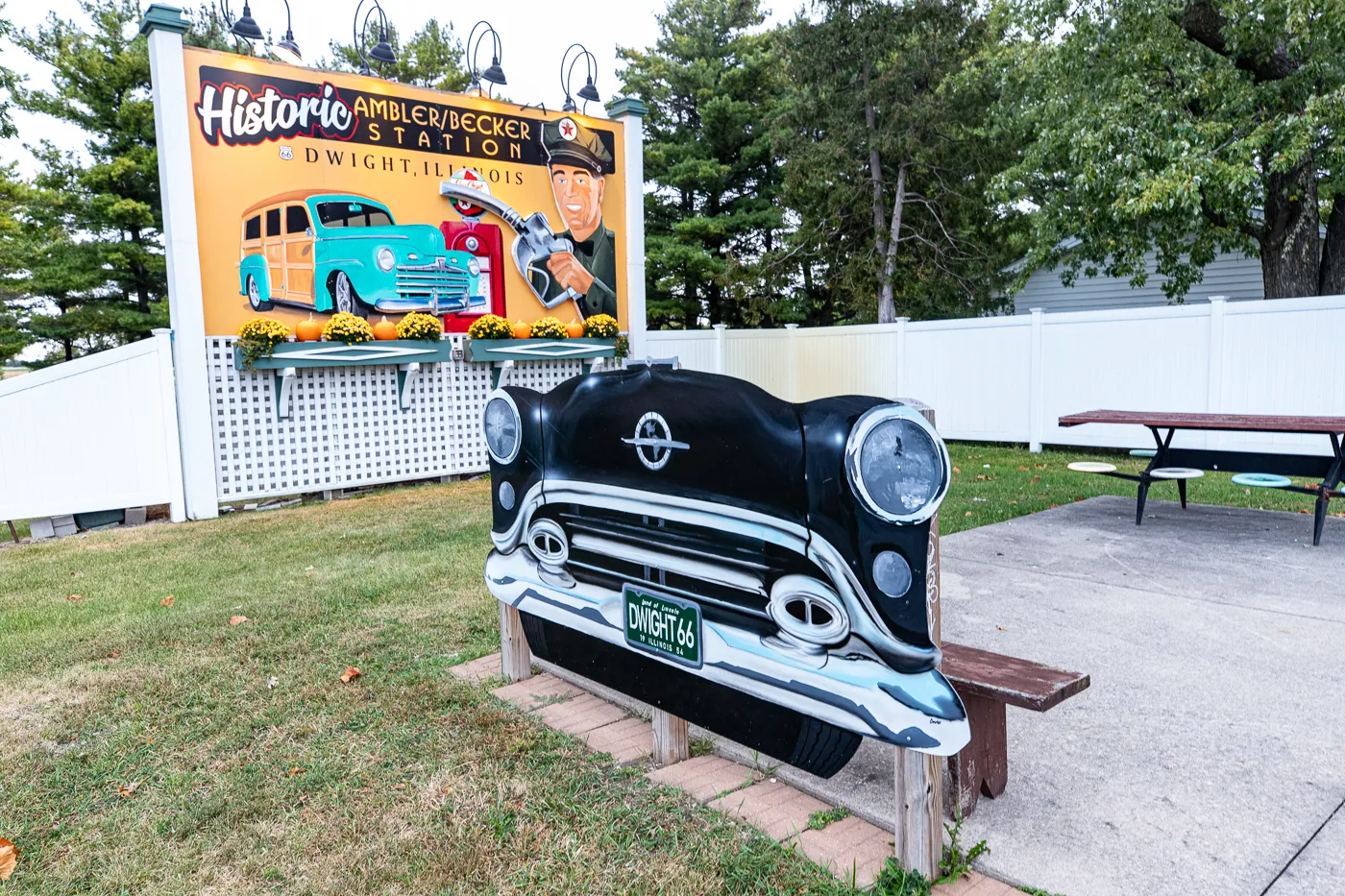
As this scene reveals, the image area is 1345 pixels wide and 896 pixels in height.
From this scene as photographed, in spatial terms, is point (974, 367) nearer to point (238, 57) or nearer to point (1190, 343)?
point (1190, 343)

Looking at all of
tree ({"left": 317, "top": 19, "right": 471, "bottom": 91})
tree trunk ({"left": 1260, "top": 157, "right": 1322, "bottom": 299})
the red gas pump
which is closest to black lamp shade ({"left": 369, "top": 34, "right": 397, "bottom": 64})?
the red gas pump

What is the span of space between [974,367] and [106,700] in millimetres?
10876

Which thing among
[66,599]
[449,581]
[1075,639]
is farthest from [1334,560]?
[66,599]

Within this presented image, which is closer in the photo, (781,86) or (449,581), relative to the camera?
(449,581)

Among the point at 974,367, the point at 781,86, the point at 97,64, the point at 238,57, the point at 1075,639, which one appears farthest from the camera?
the point at 781,86

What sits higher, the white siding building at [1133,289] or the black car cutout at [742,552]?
the white siding building at [1133,289]

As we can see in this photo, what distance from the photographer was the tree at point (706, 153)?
20.4 metres

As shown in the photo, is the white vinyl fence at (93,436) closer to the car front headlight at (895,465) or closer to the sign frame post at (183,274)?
the sign frame post at (183,274)

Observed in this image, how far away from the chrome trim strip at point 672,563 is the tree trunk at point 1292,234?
38.6 feet

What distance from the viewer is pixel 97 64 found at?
17.0 m

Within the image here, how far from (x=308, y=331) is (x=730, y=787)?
23.8 ft

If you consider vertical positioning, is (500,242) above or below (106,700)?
above

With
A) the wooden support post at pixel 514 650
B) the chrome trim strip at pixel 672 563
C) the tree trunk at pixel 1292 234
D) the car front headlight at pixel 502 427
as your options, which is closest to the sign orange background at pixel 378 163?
the wooden support post at pixel 514 650

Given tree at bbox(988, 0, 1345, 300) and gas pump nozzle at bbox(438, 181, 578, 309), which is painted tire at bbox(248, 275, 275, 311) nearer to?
gas pump nozzle at bbox(438, 181, 578, 309)
